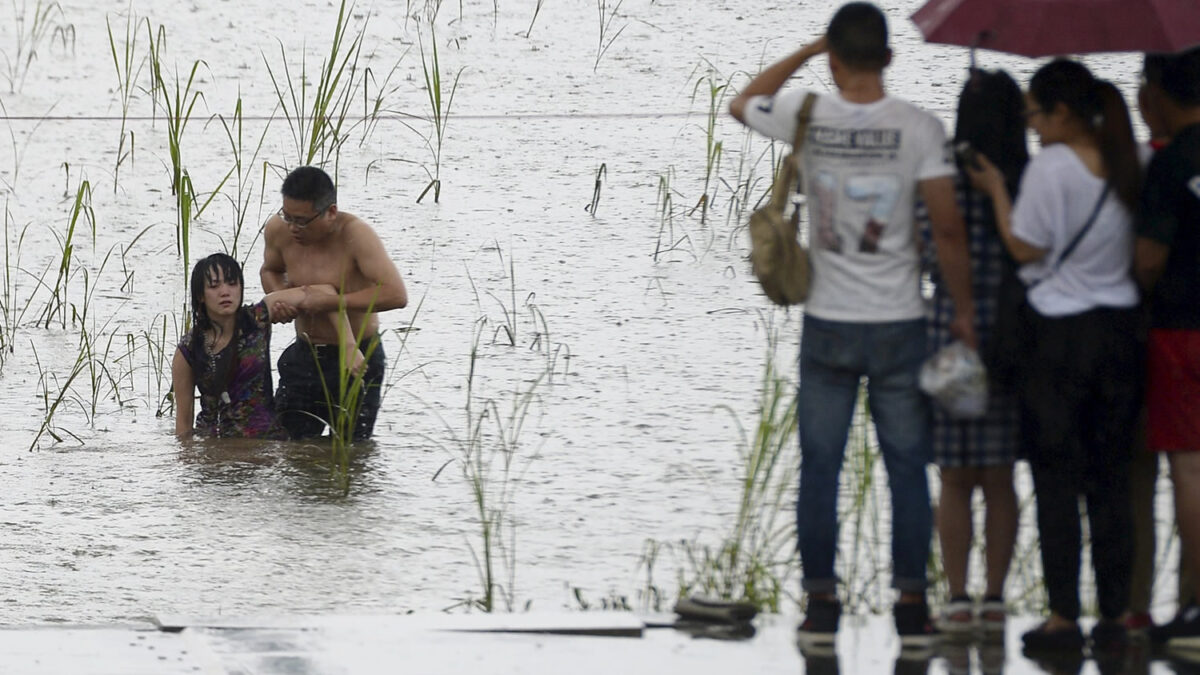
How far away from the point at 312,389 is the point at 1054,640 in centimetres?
384

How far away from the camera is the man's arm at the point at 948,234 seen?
3.72 metres

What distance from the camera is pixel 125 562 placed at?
18.6 feet

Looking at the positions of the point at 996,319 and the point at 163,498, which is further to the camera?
the point at 163,498

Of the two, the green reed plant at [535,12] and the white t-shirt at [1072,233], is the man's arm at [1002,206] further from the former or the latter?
the green reed plant at [535,12]

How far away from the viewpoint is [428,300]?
8680 millimetres

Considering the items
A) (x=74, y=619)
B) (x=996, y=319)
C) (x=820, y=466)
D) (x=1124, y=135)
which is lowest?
(x=74, y=619)

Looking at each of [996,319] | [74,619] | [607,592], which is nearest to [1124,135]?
[996,319]

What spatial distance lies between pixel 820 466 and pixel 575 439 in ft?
10.2

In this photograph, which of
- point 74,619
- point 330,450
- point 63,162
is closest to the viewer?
point 74,619

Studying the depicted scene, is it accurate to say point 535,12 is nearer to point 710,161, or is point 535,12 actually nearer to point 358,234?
point 710,161

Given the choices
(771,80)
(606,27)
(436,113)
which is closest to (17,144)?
(436,113)

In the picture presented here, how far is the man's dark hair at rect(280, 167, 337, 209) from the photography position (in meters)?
6.50

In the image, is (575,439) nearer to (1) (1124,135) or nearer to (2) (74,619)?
(2) (74,619)

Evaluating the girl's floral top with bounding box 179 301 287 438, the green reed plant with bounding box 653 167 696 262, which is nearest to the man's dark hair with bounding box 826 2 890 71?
the girl's floral top with bounding box 179 301 287 438
